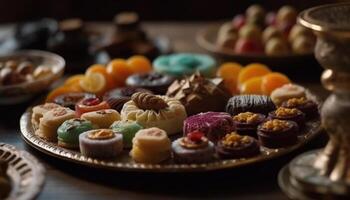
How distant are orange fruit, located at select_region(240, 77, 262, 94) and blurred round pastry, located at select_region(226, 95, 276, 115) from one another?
12 cm

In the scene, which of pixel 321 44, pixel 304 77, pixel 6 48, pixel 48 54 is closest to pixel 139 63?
pixel 48 54

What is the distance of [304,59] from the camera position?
5.93 ft

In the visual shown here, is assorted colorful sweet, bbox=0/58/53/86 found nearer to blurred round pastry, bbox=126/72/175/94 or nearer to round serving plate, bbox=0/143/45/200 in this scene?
blurred round pastry, bbox=126/72/175/94

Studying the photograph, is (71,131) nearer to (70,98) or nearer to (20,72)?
(70,98)

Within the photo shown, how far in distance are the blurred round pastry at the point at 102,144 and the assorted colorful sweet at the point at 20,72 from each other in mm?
446

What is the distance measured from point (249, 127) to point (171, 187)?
200mm

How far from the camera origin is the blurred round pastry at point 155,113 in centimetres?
135

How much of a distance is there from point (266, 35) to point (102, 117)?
702 mm

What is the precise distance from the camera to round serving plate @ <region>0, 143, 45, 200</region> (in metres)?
1.06

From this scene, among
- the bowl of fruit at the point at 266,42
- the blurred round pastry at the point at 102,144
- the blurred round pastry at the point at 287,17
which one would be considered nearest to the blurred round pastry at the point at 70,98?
the blurred round pastry at the point at 102,144

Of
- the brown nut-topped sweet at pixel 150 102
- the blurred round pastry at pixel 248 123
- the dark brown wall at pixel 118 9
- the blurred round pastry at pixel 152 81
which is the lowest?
the dark brown wall at pixel 118 9

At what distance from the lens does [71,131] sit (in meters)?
1.31

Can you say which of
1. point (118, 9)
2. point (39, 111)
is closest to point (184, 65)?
point (39, 111)

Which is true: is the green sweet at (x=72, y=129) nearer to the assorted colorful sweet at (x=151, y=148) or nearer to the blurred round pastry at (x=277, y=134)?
the assorted colorful sweet at (x=151, y=148)
